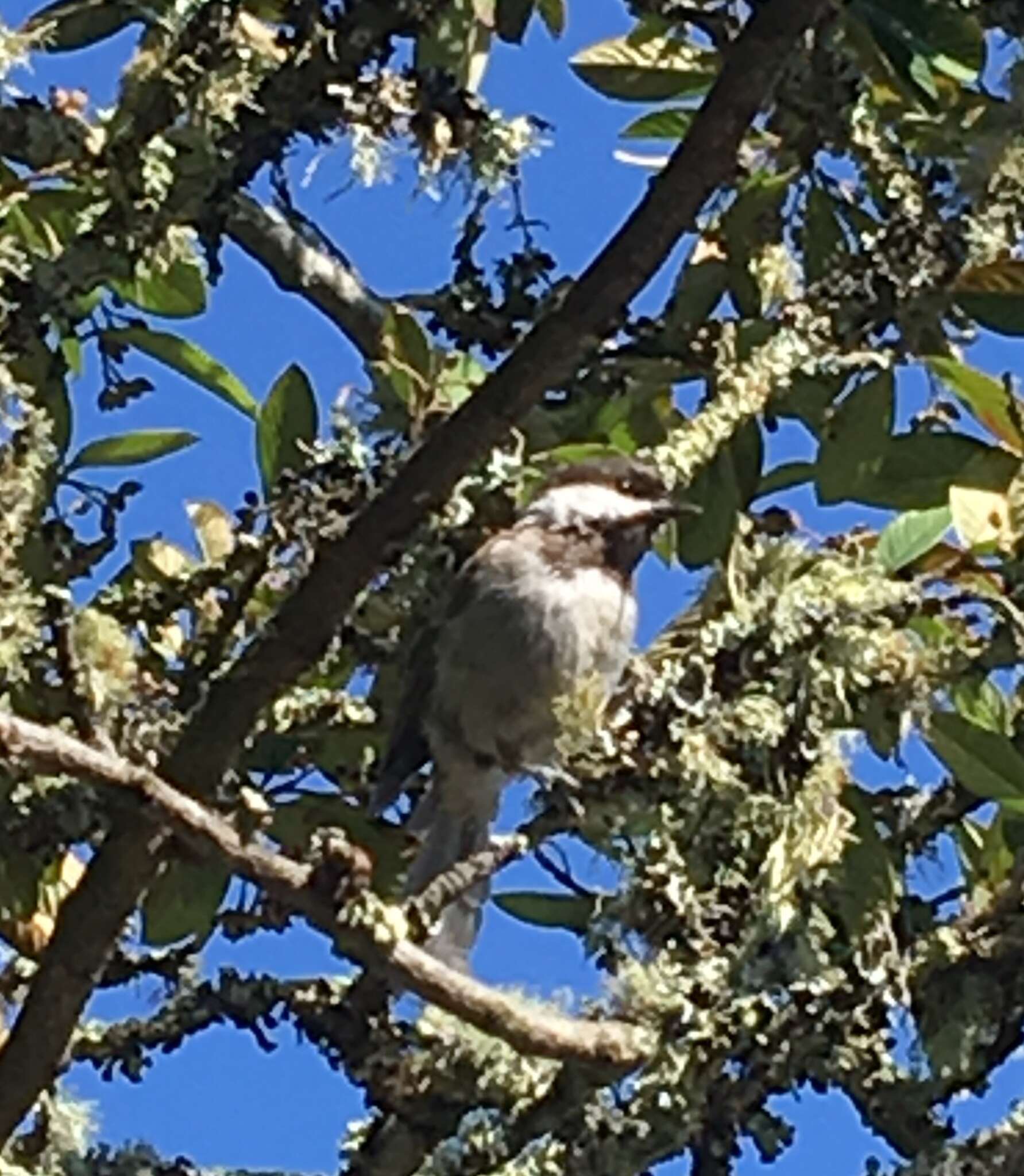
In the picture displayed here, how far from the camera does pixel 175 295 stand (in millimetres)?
2668

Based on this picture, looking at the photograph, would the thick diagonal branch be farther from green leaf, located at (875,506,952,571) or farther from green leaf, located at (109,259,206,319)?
green leaf, located at (109,259,206,319)

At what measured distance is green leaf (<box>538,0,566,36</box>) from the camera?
3.11 m

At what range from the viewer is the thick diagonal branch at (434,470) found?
199 cm

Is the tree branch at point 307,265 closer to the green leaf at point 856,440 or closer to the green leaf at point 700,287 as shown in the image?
the green leaf at point 700,287

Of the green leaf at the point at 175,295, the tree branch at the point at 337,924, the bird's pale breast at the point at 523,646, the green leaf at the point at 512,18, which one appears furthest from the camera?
the bird's pale breast at the point at 523,646

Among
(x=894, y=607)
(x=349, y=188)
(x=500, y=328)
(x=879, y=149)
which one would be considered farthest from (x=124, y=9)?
(x=894, y=607)

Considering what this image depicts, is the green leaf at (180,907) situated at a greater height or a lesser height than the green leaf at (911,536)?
lesser

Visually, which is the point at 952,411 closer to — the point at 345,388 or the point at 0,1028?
the point at 345,388

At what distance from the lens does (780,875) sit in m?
1.92

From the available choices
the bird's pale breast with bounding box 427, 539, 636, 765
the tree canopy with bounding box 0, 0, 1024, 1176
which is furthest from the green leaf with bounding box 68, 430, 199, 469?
the bird's pale breast with bounding box 427, 539, 636, 765

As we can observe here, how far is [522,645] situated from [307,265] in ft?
2.51

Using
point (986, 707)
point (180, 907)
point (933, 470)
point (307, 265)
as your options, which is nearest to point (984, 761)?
point (986, 707)

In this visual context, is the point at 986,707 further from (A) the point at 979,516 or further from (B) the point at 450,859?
→ (B) the point at 450,859

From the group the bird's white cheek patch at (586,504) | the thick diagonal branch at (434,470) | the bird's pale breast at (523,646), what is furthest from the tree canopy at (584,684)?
the bird's pale breast at (523,646)
